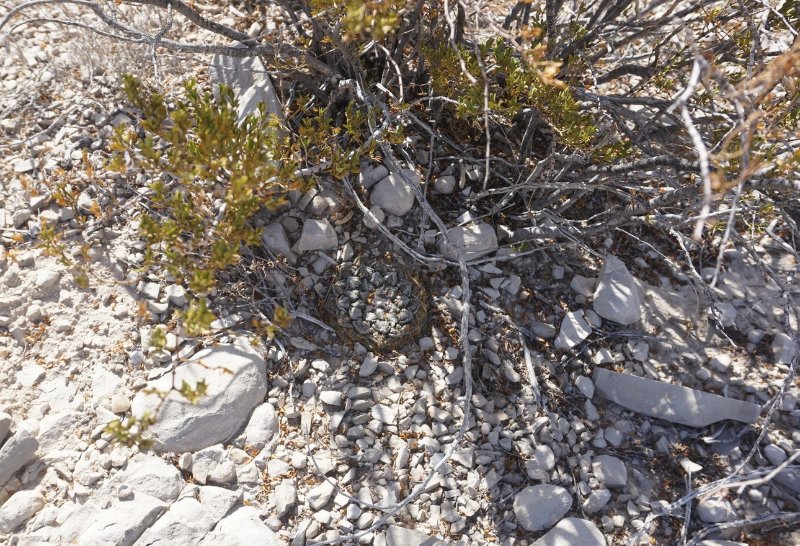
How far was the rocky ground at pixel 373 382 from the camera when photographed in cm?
265

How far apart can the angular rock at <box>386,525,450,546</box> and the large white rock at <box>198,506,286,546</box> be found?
0.48 meters

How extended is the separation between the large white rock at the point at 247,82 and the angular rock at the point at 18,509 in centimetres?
213

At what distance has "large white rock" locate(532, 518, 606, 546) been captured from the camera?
271 centimetres

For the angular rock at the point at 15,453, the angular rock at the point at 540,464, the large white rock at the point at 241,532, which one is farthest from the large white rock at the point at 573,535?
the angular rock at the point at 15,453

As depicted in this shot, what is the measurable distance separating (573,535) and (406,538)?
0.80 metres

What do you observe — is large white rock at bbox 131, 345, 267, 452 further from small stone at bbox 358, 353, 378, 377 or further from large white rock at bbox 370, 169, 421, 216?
large white rock at bbox 370, 169, 421, 216

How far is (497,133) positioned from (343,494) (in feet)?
7.03

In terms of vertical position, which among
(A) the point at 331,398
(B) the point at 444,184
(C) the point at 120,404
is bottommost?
(A) the point at 331,398

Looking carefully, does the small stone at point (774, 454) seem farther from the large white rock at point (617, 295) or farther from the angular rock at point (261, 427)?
the angular rock at point (261, 427)

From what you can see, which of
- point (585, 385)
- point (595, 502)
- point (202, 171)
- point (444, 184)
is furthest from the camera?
point (444, 184)

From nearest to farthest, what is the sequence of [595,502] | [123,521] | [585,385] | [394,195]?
1. [123,521]
2. [595,502]
3. [585,385]
4. [394,195]

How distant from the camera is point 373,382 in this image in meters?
2.95

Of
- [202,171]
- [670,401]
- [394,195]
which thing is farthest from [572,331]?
[202,171]

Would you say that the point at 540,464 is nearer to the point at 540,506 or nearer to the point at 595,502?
the point at 540,506
